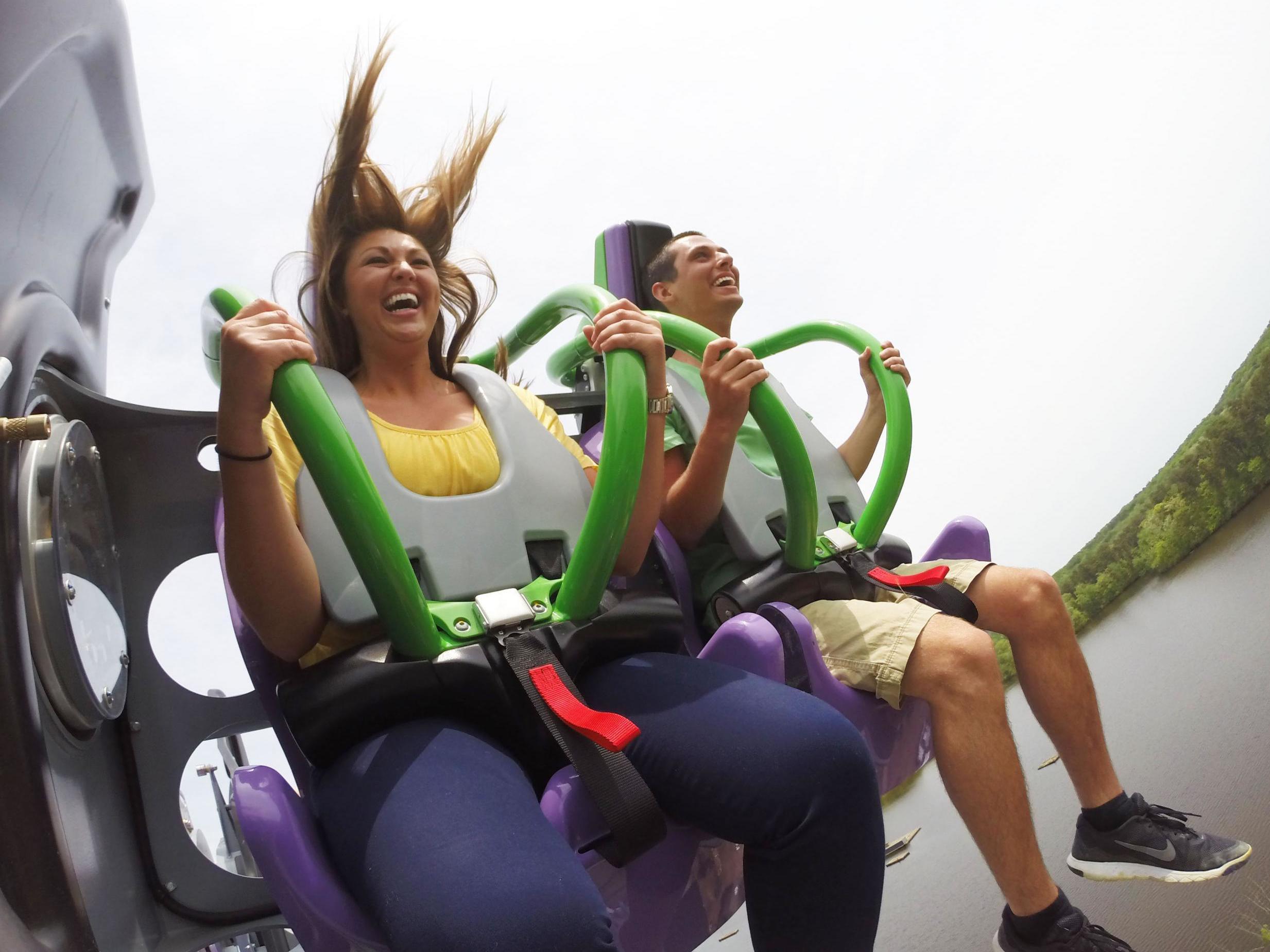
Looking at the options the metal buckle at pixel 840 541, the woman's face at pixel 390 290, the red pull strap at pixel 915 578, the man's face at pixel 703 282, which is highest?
the man's face at pixel 703 282

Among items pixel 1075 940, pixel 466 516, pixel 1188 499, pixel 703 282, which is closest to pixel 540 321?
pixel 703 282

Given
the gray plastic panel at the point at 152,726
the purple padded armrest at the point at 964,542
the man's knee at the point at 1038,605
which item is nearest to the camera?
the gray plastic panel at the point at 152,726

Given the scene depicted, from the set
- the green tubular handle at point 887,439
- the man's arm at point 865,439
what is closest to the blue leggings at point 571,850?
the green tubular handle at point 887,439

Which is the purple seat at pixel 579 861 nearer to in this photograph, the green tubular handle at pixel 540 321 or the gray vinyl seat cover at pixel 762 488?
the gray vinyl seat cover at pixel 762 488

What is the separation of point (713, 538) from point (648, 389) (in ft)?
1.37

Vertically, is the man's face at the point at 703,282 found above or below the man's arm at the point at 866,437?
above

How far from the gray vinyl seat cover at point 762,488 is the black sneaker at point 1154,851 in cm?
55

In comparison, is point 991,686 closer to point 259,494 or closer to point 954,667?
point 954,667

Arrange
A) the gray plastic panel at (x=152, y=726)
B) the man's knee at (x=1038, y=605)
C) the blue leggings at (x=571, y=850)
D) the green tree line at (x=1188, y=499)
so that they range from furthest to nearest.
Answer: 1. the green tree line at (x=1188, y=499)
2. the man's knee at (x=1038, y=605)
3. the gray plastic panel at (x=152, y=726)
4. the blue leggings at (x=571, y=850)

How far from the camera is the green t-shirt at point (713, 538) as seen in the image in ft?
4.15

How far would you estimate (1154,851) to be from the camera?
1041 millimetres

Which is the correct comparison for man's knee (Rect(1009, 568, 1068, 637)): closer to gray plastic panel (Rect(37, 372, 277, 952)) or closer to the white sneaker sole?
the white sneaker sole

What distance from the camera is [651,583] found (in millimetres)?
1035

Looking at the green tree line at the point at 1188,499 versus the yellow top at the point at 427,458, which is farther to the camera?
the green tree line at the point at 1188,499
